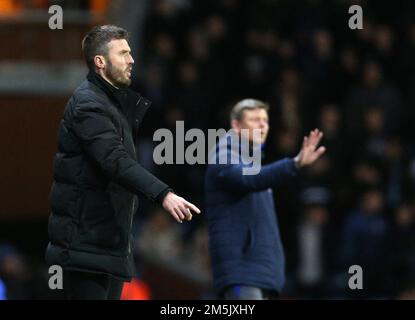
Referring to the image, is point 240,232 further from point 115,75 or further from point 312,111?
point 312,111

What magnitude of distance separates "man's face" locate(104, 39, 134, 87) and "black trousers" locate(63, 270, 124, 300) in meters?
0.93

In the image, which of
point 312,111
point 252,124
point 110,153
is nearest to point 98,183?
point 110,153

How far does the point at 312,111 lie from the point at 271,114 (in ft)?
1.67

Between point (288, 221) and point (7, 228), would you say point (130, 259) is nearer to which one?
point (288, 221)

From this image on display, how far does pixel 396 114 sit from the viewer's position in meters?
12.4

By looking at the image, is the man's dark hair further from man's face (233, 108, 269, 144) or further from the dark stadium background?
the dark stadium background

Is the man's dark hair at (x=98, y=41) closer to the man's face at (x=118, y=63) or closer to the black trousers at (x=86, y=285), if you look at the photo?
the man's face at (x=118, y=63)

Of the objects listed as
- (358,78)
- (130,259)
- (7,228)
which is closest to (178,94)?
(358,78)

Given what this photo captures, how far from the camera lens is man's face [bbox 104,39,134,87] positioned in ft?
19.2

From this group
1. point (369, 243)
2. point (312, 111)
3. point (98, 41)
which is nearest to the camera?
point (98, 41)

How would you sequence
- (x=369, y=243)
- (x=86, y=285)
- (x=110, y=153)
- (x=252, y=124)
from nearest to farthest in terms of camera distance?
(x=110, y=153) → (x=86, y=285) → (x=252, y=124) → (x=369, y=243)

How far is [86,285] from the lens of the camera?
5746mm

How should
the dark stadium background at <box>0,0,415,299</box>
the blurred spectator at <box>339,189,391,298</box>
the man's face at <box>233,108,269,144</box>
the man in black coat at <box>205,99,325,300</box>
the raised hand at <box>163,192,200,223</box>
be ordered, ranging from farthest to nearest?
the dark stadium background at <box>0,0,415,299</box>, the blurred spectator at <box>339,189,391,298</box>, the man's face at <box>233,108,269,144</box>, the man in black coat at <box>205,99,325,300</box>, the raised hand at <box>163,192,200,223</box>

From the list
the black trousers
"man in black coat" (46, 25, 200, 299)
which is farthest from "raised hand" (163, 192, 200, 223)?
the black trousers
